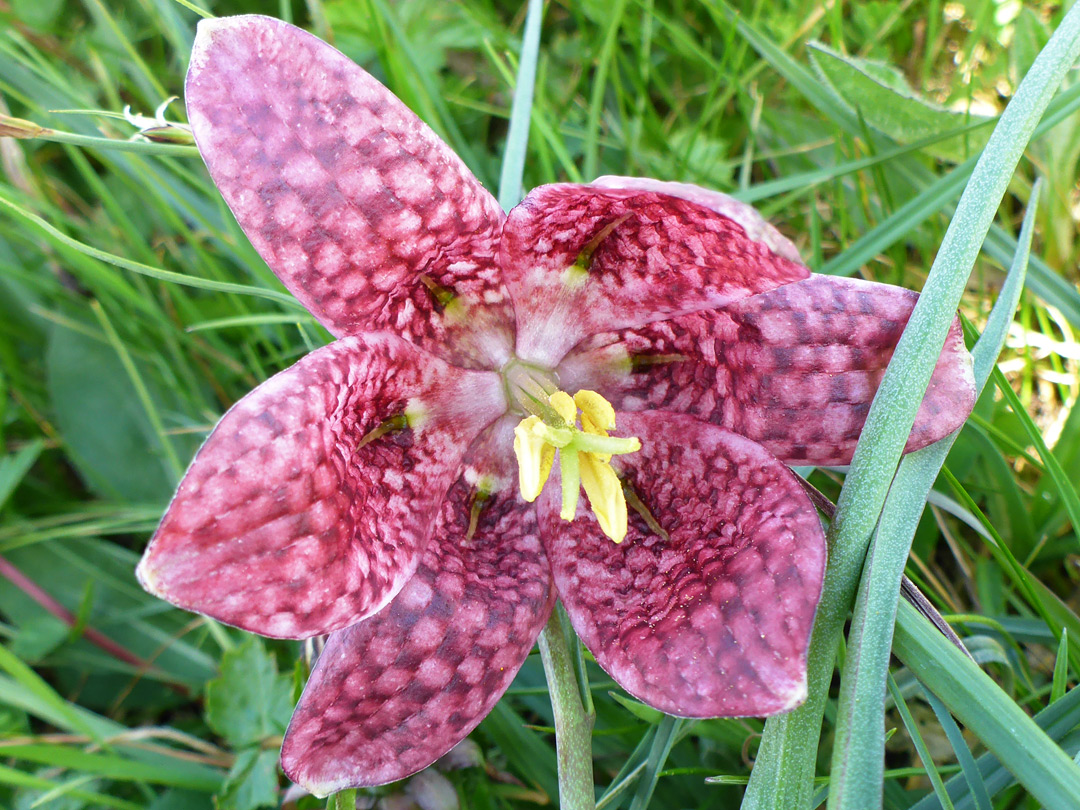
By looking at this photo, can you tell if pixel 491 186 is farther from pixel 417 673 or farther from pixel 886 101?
pixel 417 673

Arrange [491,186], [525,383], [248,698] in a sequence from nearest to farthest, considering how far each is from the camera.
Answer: [525,383], [248,698], [491,186]

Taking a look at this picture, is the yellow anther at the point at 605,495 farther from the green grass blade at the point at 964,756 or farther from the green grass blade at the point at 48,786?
the green grass blade at the point at 48,786

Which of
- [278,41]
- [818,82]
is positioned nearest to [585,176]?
[818,82]

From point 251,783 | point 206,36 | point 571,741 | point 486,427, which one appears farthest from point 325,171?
point 251,783

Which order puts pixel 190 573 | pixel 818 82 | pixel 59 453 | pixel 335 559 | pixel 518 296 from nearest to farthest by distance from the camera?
1. pixel 190 573
2. pixel 335 559
3. pixel 518 296
4. pixel 818 82
5. pixel 59 453

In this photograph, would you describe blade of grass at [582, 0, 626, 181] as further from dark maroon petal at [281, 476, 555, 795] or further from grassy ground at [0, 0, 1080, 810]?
dark maroon petal at [281, 476, 555, 795]

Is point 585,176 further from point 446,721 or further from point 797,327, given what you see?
point 446,721

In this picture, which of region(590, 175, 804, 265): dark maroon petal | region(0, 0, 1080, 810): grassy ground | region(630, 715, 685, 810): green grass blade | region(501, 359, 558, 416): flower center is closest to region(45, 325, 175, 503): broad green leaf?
region(0, 0, 1080, 810): grassy ground
